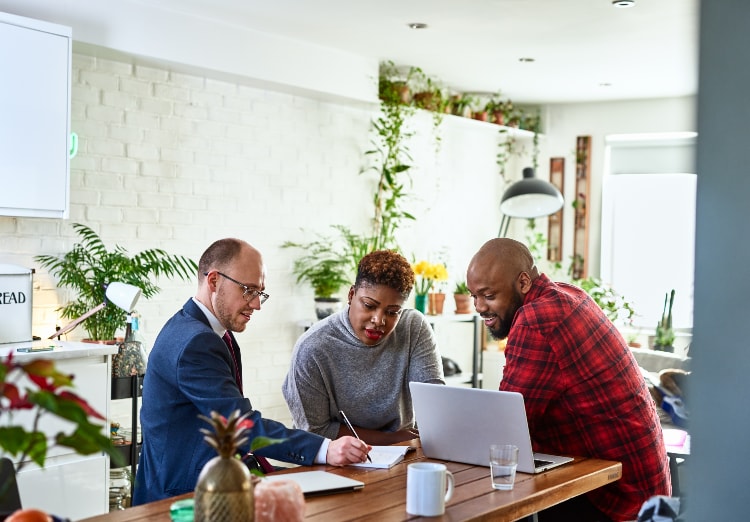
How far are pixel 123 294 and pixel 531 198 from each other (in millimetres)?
3288

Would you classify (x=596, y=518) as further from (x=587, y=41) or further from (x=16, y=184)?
(x=587, y=41)

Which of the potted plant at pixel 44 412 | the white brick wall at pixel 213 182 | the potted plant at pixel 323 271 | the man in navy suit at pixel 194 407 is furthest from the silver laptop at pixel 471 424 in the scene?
the potted plant at pixel 323 271

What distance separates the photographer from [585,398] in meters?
2.77

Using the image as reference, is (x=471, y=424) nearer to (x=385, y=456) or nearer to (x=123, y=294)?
(x=385, y=456)

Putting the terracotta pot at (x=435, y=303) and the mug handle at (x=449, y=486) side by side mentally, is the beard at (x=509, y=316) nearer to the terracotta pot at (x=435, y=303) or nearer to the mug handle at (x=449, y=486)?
the mug handle at (x=449, y=486)

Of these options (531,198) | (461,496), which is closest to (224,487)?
(461,496)

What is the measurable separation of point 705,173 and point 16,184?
12.2 feet

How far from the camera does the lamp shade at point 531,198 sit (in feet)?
20.6

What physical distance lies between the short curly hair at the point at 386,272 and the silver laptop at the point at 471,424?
1.72ft

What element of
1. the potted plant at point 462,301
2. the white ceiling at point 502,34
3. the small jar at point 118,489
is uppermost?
the white ceiling at point 502,34

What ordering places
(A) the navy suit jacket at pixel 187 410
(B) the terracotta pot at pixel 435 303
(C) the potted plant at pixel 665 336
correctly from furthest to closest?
1. (B) the terracotta pot at pixel 435 303
2. (C) the potted plant at pixel 665 336
3. (A) the navy suit jacket at pixel 187 410

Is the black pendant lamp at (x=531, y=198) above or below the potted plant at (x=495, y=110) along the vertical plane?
below

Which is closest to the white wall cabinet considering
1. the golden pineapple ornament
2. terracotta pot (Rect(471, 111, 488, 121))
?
the golden pineapple ornament

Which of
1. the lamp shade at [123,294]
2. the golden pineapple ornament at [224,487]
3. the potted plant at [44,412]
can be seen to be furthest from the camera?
A: the lamp shade at [123,294]
